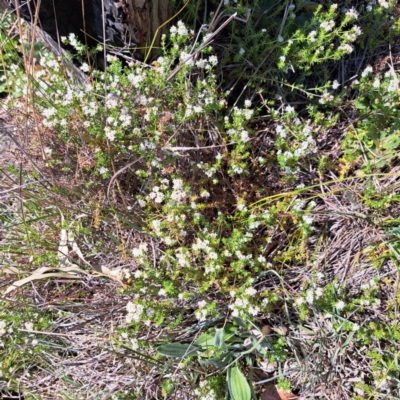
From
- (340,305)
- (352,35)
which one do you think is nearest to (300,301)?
(340,305)

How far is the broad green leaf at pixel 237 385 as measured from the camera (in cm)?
164

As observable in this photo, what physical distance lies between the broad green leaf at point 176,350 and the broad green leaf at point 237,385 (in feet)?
0.63

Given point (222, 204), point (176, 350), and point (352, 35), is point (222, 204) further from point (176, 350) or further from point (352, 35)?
point (352, 35)

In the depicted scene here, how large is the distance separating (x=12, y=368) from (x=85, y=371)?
336 mm

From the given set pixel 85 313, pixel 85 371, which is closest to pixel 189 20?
pixel 85 313

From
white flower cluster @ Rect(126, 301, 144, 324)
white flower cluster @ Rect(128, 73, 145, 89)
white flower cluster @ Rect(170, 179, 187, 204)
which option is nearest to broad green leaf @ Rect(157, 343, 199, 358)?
white flower cluster @ Rect(126, 301, 144, 324)

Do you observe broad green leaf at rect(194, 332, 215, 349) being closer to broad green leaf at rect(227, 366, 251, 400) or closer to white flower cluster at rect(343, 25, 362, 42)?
broad green leaf at rect(227, 366, 251, 400)

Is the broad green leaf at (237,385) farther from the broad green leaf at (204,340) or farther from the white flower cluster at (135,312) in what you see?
the white flower cluster at (135,312)

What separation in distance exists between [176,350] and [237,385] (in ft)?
0.95

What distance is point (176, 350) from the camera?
1641 mm

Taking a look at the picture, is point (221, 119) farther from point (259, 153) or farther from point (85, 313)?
point (85, 313)

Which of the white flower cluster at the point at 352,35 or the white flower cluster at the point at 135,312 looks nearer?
the white flower cluster at the point at 135,312

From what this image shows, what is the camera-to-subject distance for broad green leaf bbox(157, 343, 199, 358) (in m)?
1.61

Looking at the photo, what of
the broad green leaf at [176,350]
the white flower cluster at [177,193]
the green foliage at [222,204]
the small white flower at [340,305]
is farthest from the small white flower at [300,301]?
the white flower cluster at [177,193]
